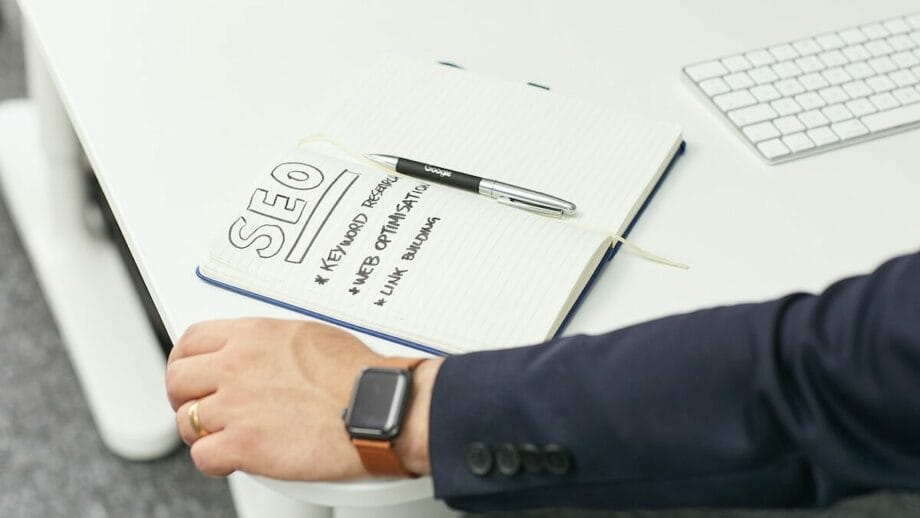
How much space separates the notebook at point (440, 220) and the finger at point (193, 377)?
0.20 ft

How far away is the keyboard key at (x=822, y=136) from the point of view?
2.74ft

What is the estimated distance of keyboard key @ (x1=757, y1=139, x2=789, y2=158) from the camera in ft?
2.71

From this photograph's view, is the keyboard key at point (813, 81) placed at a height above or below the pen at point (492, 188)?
below

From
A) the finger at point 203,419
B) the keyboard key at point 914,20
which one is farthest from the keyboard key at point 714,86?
the finger at point 203,419

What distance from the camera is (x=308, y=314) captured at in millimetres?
694

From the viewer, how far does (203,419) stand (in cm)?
66

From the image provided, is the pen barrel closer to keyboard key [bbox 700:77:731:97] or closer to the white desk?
the white desk

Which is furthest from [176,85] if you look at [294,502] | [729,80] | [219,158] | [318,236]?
[729,80]

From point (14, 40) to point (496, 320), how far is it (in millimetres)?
1685

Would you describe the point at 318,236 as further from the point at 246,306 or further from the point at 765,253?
the point at 765,253

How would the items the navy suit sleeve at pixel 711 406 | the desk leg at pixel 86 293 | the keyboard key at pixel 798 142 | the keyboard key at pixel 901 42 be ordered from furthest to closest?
the desk leg at pixel 86 293 → the keyboard key at pixel 901 42 → the keyboard key at pixel 798 142 → the navy suit sleeve at pixel 711 406

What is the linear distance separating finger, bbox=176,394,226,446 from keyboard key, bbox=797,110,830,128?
1.65ft

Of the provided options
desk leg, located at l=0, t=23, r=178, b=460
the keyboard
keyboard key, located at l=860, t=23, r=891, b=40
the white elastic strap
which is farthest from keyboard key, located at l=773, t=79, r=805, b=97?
desk leg, located at l=0, t=23, r=178, b=460

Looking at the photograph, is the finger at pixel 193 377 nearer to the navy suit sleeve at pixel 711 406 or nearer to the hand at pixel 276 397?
the hand at pixel 276 397
